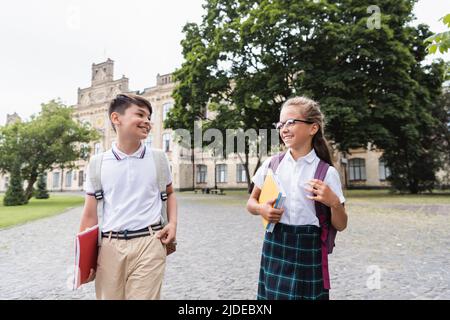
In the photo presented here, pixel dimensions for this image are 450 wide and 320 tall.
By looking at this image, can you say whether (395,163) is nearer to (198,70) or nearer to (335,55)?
(335,55)

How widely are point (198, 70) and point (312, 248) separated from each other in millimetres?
18630

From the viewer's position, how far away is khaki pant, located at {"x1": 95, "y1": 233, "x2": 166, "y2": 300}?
210 cm

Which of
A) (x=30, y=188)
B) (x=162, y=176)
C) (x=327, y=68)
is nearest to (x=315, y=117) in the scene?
(x=162, y=176)

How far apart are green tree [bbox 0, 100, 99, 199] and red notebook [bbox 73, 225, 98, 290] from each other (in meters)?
25.0

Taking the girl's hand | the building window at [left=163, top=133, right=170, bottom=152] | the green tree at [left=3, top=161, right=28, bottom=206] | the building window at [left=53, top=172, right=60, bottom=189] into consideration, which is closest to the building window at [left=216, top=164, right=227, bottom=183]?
the building window at [left=163, top=133, right=170, bottom=152]

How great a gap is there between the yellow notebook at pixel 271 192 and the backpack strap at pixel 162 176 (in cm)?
69

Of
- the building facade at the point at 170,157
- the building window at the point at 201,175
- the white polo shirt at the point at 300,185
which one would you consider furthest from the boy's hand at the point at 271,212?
the building window at the point at 201,175

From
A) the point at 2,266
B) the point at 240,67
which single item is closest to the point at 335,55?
the point at 240,67

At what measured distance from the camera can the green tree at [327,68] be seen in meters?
17.1

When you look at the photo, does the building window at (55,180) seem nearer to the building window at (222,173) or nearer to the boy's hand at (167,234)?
the building window at (222,173)

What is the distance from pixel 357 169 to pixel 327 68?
1001 inches

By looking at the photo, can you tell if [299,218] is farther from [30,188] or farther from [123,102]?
[30,188]

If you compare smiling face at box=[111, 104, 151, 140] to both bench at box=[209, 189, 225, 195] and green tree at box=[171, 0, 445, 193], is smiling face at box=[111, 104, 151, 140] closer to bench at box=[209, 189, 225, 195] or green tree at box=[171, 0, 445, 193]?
green tree at box=[171, 0, 445, 193]

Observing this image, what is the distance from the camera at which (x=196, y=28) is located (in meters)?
22.9
